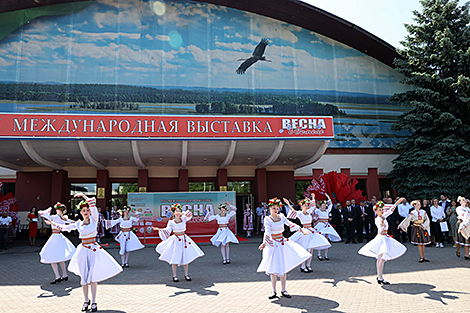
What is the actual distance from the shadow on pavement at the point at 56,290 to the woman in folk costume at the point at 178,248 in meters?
2.26

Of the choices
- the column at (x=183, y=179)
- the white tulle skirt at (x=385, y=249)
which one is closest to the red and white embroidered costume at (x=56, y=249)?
the white tulle skirt at (x=385, y=249)

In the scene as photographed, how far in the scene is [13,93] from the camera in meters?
23.5

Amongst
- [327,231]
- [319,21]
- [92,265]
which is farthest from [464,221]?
[319,21]

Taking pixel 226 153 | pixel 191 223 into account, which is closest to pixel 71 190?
pixel 191 223

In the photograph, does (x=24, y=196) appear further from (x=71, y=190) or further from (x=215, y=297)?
(x=215, y=297)

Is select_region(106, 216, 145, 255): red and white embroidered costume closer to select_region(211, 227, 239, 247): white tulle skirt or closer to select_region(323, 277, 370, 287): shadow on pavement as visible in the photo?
select_region(211, 227, 239, 247): white tulle skirt

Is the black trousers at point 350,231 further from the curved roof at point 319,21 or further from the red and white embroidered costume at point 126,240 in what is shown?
the curved roof at point 319,21

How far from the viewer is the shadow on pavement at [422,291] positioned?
6.83m

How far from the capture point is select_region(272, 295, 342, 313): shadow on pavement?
6.31m

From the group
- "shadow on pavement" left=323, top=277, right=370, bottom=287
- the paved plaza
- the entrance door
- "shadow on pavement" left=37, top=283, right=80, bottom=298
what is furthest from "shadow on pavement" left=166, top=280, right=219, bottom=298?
the entrance door

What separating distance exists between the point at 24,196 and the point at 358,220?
20.4 m

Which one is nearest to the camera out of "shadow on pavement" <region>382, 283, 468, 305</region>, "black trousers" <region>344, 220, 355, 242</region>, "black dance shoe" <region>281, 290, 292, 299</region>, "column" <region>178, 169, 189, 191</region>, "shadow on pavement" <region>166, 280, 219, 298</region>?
"shadow on pavement" <region>382, 283, 468, 305</region>

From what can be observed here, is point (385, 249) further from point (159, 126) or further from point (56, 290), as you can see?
point (159, 126)

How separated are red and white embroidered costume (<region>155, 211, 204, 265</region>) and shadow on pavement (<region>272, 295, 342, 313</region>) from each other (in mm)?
2924
